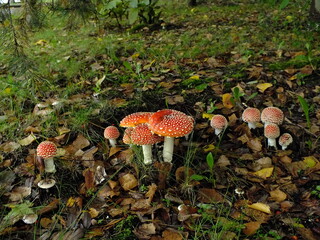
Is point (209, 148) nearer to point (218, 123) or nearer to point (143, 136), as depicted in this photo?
point (218, 123)

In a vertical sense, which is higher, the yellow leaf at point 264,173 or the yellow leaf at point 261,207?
the yellow leaf at point 264,173

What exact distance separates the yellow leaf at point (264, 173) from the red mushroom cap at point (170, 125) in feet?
2.39

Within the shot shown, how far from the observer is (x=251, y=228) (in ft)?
A: 6.63

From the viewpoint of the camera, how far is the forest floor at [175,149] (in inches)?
84.7

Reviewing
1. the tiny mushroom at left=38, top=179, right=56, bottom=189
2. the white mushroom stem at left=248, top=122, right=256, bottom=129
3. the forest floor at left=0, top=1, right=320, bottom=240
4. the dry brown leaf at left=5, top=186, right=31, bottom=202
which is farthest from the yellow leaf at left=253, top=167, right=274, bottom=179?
the dry brown leaf at left=5, top=186, right=31, bottom=202

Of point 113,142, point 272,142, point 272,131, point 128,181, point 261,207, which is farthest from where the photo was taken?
point 113,142

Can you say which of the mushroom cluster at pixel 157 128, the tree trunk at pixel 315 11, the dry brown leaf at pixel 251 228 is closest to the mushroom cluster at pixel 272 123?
the mushroom cluster at pixel 157 128

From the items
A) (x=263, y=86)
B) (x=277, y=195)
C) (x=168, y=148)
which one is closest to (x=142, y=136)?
(x=168, y=148)

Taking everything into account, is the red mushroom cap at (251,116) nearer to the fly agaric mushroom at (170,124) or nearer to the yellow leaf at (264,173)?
the yellow leaf at (264,173)

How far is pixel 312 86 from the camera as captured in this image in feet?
11.6

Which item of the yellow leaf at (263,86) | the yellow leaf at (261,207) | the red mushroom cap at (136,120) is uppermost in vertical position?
the red mushroom cap at (136,120)

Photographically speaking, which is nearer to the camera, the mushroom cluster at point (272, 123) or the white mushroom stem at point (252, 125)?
the mushroom cluster at point (272, 123)

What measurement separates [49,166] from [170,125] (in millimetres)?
1156

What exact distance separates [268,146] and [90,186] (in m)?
1.67
